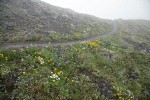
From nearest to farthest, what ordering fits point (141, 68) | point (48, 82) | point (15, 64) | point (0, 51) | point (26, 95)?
point (26, 95) → point (48, 82) → point (15, 64) → point (0, 51) → point (141, 68)

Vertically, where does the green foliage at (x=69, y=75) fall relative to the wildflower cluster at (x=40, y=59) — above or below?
below

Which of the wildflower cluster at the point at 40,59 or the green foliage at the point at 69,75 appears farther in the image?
the wildflower cluster at the point at 40,59

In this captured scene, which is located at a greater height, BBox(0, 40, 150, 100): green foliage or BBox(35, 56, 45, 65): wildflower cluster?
BBox(35, 56, 45, 65): wildflower cluster

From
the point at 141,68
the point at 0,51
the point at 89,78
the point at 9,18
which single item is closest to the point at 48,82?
the point at 89,78

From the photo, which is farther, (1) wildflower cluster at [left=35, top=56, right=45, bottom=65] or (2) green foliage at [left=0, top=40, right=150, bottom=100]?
(1) wildflower cluster at [left=35, top=56, right=45, bottom=65]

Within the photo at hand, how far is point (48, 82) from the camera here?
48.7 feet

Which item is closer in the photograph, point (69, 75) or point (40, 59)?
point (69, 75)

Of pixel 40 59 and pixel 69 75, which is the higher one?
pixel 40 59

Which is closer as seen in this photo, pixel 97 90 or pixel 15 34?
pixel 97 90

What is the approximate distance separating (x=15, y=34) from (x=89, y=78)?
1400cm

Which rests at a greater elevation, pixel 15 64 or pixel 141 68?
pixel 15 64

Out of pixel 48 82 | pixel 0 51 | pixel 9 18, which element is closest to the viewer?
pixel 48 82

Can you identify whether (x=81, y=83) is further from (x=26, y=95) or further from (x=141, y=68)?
(x=141, y=68)

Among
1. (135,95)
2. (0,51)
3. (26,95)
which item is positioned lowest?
(135,95)
